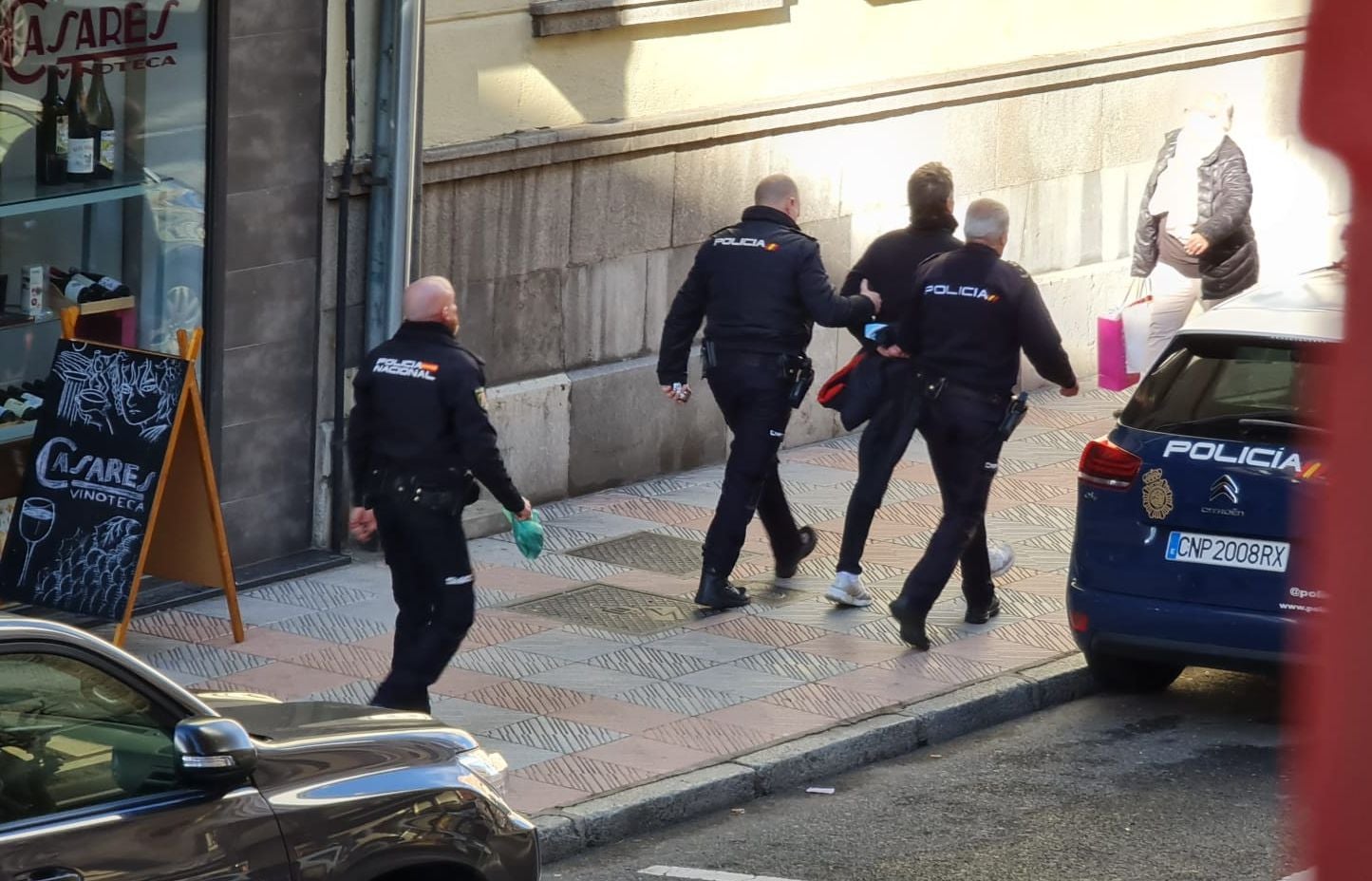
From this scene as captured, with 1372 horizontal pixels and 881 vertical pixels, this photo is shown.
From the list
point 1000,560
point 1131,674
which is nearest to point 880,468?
point 1000,560

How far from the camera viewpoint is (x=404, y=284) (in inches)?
419

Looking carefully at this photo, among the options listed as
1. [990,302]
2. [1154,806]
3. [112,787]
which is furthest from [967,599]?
[112,787]

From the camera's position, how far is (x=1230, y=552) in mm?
7938

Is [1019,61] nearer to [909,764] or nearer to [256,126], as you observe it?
[256,126]

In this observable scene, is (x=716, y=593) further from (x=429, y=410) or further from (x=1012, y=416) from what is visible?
(x=429, y=410)

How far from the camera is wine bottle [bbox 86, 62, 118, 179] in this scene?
31.8ft

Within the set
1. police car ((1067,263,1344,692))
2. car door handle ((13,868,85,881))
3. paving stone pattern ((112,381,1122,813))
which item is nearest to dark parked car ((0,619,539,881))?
car door handle ((13,868,85,881))

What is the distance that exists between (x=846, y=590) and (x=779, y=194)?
1.82 m

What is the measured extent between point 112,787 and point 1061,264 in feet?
40.2

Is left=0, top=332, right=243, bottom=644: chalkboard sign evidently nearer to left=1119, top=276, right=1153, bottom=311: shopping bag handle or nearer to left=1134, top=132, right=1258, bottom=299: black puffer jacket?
left=1119, top=276, right=1153, bottom=311: shopping bag handle

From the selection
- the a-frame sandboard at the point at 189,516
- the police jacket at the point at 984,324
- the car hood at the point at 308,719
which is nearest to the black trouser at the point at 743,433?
the police jacket at the point at 984,324

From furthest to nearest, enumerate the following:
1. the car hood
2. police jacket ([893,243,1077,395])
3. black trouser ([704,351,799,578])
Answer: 1. black trouser ([704,351,799,578])
2. police jacket ([893,243,1077,395])
3. the car hood

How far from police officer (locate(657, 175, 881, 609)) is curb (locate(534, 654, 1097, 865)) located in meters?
1.51

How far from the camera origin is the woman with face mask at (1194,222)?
527 inches
